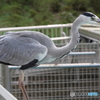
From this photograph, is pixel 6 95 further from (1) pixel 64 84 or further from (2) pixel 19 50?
(1) pixel 64 84

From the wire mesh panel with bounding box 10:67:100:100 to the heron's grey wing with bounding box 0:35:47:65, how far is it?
0.41 metres

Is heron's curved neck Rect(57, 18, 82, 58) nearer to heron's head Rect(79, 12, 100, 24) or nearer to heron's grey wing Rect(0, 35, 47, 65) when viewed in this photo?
heron's head Rect(79, 12, 100, 24)

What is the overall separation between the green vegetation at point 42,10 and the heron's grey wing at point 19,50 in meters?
9.29

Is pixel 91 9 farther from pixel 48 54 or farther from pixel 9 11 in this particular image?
pixel 48 54

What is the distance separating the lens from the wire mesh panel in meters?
3.89

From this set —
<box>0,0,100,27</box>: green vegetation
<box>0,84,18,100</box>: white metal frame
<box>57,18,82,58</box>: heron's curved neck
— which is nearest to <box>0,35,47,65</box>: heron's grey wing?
<box>57,18,82,58</box>: heron's curved neck

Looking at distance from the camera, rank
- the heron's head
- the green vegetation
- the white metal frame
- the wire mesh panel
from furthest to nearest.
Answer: the green vegetation → the wire mesh panel → the heron's head → the white metal frame

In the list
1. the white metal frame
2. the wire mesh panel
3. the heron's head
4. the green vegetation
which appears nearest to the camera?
the white metal frame

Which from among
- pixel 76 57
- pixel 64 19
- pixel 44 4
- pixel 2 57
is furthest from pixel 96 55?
pixel 44 4

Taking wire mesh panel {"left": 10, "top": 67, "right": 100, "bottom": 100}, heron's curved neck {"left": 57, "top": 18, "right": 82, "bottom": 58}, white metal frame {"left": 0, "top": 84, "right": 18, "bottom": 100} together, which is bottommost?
wire mesh panel {"left": 10, "top": 67, "right": 100, "bottom": 100}

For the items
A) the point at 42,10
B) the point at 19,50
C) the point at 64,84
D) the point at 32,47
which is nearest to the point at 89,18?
the point at 32,47

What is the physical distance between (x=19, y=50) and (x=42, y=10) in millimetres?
11401

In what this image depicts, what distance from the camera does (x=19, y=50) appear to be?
135 inches

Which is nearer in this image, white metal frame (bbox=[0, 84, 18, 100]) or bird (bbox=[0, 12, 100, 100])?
white metal frame (bbox=[0, 84, 18, 100])
